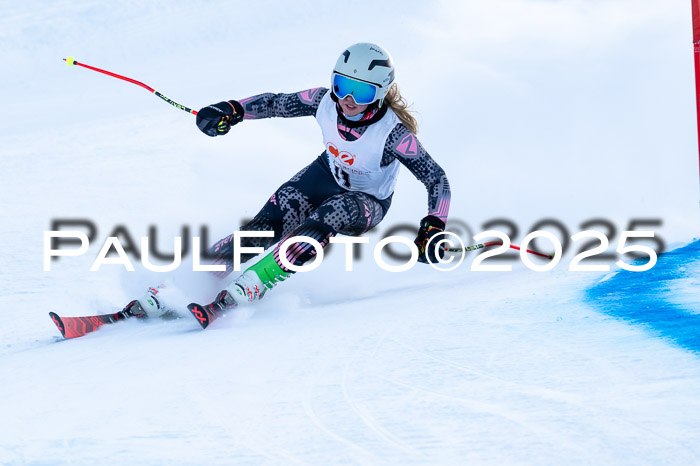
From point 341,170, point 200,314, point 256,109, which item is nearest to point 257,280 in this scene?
point 200,314

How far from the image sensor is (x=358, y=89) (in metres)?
3.31

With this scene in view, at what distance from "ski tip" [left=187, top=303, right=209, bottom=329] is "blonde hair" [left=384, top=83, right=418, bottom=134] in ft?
4.27

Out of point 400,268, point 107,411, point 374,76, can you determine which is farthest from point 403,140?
point 107,411

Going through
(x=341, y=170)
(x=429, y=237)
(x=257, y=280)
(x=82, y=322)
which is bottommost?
(x=82, y=322)

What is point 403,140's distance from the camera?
3461 mm

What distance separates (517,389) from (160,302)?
1.96m

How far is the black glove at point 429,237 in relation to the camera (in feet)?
10.6

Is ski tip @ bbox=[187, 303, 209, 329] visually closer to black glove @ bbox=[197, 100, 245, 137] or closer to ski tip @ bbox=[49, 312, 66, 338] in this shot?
ski tip @ bbox=[49, 312, 66, 338]

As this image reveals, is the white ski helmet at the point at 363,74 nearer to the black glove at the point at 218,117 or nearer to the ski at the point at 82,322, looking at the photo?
the black glove at the point at 218,117

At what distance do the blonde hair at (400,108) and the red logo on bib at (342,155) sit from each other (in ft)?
0.99

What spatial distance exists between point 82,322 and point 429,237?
1628 mm

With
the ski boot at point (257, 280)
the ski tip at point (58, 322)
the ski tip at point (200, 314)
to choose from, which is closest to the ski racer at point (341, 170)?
the ski boot at point (257, 280)

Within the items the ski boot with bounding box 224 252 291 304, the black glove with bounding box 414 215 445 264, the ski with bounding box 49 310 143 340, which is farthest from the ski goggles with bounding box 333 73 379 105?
the ski with bounding box 49 310 143 340

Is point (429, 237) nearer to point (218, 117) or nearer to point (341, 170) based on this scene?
point (341, 170)
